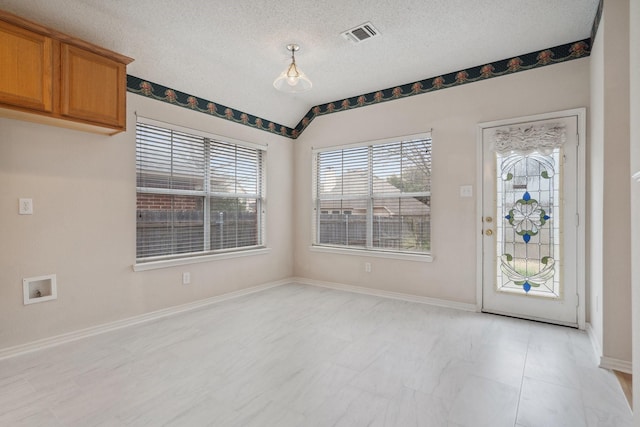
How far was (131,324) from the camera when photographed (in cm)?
330

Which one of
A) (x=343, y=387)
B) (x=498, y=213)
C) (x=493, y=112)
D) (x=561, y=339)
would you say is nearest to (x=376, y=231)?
(x=498, y=213)

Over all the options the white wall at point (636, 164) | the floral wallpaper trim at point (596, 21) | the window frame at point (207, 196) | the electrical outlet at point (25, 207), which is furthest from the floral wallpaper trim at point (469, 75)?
the electrical outlet at point (25, 207)

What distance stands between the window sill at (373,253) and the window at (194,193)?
980mm

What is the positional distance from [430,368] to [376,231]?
241 centimetres

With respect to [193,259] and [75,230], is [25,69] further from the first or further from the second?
[193,259]

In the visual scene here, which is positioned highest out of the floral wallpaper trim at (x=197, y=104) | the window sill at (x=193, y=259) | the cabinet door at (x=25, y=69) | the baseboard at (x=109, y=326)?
the floral wallpaper trim at (x=197, y=104)

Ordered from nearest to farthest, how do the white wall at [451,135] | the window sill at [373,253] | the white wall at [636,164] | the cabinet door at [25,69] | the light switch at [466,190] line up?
the white wall at [636,164] → the cabinet door at [25,69] → the white wall at [451,135] → the light switch at [466,190] → the window sill at [373,253]

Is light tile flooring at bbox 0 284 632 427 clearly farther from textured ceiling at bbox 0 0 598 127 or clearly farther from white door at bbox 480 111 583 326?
textured ceiling at bbox 0 0 598 127

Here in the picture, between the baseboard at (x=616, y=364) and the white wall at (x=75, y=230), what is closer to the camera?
the baseboard at (x=616, y=364)

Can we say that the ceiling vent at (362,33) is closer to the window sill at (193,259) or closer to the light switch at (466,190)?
the light switch at (466,190)

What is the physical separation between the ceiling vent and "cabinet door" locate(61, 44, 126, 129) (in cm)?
211

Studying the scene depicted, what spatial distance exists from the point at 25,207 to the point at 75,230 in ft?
1.32

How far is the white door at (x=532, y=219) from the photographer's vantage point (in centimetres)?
328

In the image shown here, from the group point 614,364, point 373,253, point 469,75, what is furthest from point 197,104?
point 614,364
